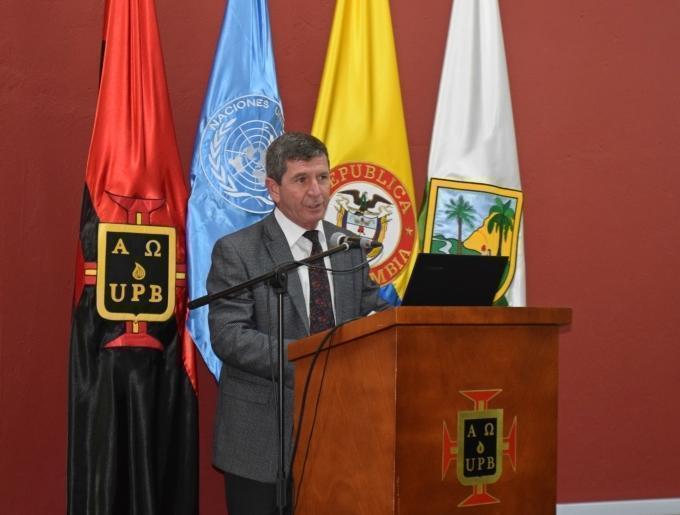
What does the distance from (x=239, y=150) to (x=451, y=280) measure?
64.7 inches

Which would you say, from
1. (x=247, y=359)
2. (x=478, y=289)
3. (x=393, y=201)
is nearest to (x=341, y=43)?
(x=393, y=201)

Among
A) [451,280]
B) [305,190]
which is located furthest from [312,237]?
[451,280]

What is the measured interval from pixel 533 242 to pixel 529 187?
252mm

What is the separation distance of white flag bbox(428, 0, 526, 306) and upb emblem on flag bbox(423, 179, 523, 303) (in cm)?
4

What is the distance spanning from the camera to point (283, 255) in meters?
2.71

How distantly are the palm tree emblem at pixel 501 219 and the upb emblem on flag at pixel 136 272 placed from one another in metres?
1.35

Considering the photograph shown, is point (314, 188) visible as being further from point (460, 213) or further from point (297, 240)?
point (460, 213)

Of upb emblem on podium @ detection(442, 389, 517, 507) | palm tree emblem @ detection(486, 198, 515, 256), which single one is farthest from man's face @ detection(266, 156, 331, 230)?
palm tree emblem @ detection(486, 198, 515, 256)

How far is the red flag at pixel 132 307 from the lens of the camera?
312 cm

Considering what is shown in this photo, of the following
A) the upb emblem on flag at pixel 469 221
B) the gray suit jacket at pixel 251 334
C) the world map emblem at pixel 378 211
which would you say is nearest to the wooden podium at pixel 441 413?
the gray suit jacket at pixel 251 334

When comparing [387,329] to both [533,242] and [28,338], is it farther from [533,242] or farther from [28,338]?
[533,242]

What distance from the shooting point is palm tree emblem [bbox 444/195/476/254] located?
3.71 m

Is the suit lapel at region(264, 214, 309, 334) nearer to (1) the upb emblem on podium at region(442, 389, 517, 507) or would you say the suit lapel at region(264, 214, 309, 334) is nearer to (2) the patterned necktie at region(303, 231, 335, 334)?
(2) the patterned necktie at region(303, 231, 335, 334)

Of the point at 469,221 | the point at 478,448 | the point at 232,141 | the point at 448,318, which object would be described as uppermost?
the point at 232,141
